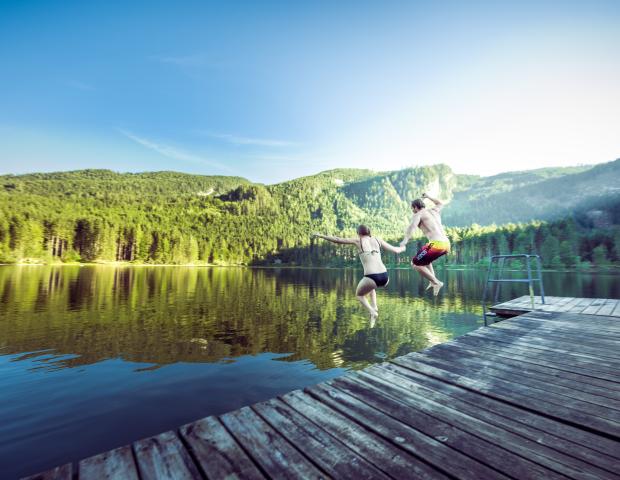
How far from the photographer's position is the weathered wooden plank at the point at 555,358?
18.3 feet

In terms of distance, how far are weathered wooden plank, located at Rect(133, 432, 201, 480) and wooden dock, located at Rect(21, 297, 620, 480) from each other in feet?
0.03

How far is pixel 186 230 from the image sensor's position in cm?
18600

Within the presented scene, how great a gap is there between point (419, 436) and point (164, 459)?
265cm

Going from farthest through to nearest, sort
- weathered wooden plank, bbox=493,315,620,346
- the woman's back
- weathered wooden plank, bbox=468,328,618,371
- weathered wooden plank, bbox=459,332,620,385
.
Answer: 1. weathered wooden plank, bbox=493,315,620,346
2. the woman's back
3. weathered wooden plank, bbox=468,328,618,371
4. weathered wooden plank, bbox=459,332,620,385

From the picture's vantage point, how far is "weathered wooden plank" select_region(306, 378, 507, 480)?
2902mm

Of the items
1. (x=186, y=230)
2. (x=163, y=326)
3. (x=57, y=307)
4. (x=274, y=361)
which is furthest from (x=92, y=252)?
(x=274, y=361)

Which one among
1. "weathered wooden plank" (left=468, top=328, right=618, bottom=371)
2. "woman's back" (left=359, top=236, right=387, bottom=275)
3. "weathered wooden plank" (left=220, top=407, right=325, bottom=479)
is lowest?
"weathered wooden plank" (left=468, top=328, right=618, bottom=371)

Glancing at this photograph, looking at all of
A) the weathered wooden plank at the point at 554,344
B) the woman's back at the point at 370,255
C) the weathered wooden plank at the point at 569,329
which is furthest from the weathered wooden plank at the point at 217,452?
the weathered wooden plank at the point at 569,329

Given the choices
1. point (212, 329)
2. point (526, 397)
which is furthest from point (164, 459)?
point (212, 329)

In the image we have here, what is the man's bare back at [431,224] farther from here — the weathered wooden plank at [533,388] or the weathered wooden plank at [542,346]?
the weathered wooden plank at [533,388]

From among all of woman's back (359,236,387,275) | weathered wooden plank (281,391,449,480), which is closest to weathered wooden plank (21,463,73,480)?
weathered wooden plank (281,391,449,480)

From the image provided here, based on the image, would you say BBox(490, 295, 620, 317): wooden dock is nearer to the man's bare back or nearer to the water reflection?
the water reflection

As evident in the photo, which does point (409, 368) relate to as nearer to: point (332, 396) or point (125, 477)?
point (332, 396)

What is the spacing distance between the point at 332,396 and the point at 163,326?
19.4m
